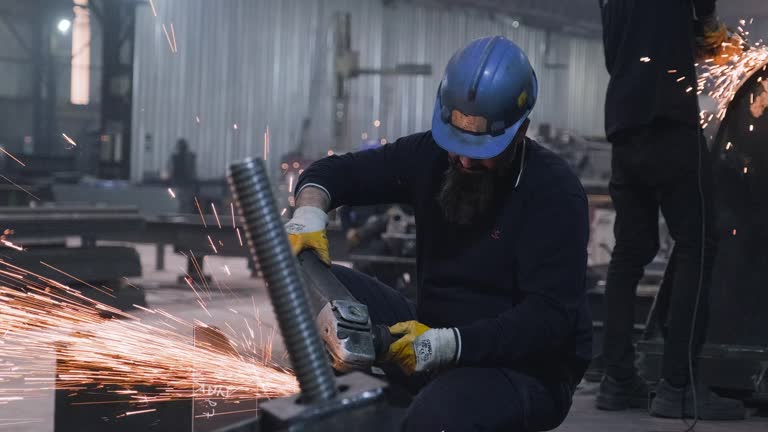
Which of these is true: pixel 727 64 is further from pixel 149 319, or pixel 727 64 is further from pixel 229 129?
pixel 229 129

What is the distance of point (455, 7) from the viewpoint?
68.8 ft

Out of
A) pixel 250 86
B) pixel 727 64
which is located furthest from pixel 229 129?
pixel 727 64

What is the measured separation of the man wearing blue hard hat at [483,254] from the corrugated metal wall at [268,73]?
43.6 feet

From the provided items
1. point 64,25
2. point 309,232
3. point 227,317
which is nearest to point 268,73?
point 64,25

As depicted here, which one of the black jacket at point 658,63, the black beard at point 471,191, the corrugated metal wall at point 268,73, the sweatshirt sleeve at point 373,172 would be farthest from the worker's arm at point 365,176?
the corrugated metal wall at point 268,73

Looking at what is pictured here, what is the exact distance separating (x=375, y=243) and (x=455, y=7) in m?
15.0

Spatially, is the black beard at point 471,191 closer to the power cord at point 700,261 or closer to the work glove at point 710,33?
the power cord at point 700,261

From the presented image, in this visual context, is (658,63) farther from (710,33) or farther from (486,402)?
(486,402)

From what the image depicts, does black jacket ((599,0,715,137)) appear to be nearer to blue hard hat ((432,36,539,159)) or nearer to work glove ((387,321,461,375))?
blue hard hat ((432,36,539,159))

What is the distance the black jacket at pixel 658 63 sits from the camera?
3.36 metres

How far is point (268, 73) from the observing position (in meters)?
17.0

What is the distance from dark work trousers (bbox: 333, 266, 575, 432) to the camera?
213cm

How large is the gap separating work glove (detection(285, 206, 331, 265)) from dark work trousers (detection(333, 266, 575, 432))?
14.3 inches

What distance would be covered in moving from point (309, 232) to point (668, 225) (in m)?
1.58
